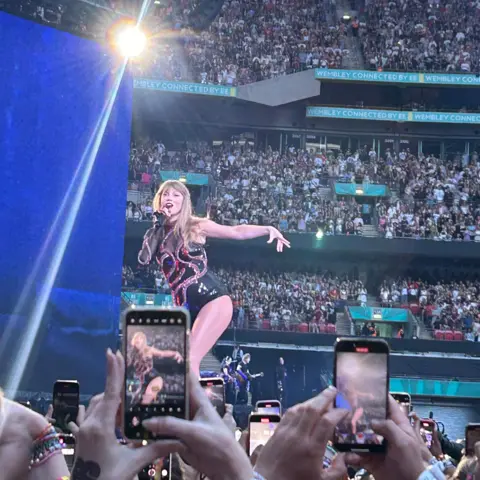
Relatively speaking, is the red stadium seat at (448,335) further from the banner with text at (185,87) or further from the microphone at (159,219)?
the microphone at (159,219)

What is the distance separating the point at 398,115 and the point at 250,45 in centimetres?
634

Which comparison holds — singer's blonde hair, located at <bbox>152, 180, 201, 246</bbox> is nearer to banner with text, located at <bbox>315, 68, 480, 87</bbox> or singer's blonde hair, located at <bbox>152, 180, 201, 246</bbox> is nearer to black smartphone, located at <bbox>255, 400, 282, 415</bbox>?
black smartphone, located at <bbox>255, 400, 282, 415</bbox>

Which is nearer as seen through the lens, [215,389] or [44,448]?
[44,448]

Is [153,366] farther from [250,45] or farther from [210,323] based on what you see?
[250,45]

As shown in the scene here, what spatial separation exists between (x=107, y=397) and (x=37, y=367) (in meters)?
11.2

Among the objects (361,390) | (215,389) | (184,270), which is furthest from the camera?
(184,270)

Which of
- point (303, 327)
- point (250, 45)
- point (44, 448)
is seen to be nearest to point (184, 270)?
point (44, 448)

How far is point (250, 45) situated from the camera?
27859mm

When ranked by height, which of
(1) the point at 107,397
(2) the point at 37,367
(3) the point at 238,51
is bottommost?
(2) the point at 37,367

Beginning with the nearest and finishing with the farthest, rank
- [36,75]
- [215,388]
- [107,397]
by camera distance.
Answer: [107,397], [215,388], [36,75]

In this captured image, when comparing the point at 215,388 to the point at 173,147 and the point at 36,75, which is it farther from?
the point at 173,147

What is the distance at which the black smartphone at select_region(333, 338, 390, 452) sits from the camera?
1.80 meters

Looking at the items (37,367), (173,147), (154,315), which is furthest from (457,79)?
(154,315)

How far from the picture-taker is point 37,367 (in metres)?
12.0
